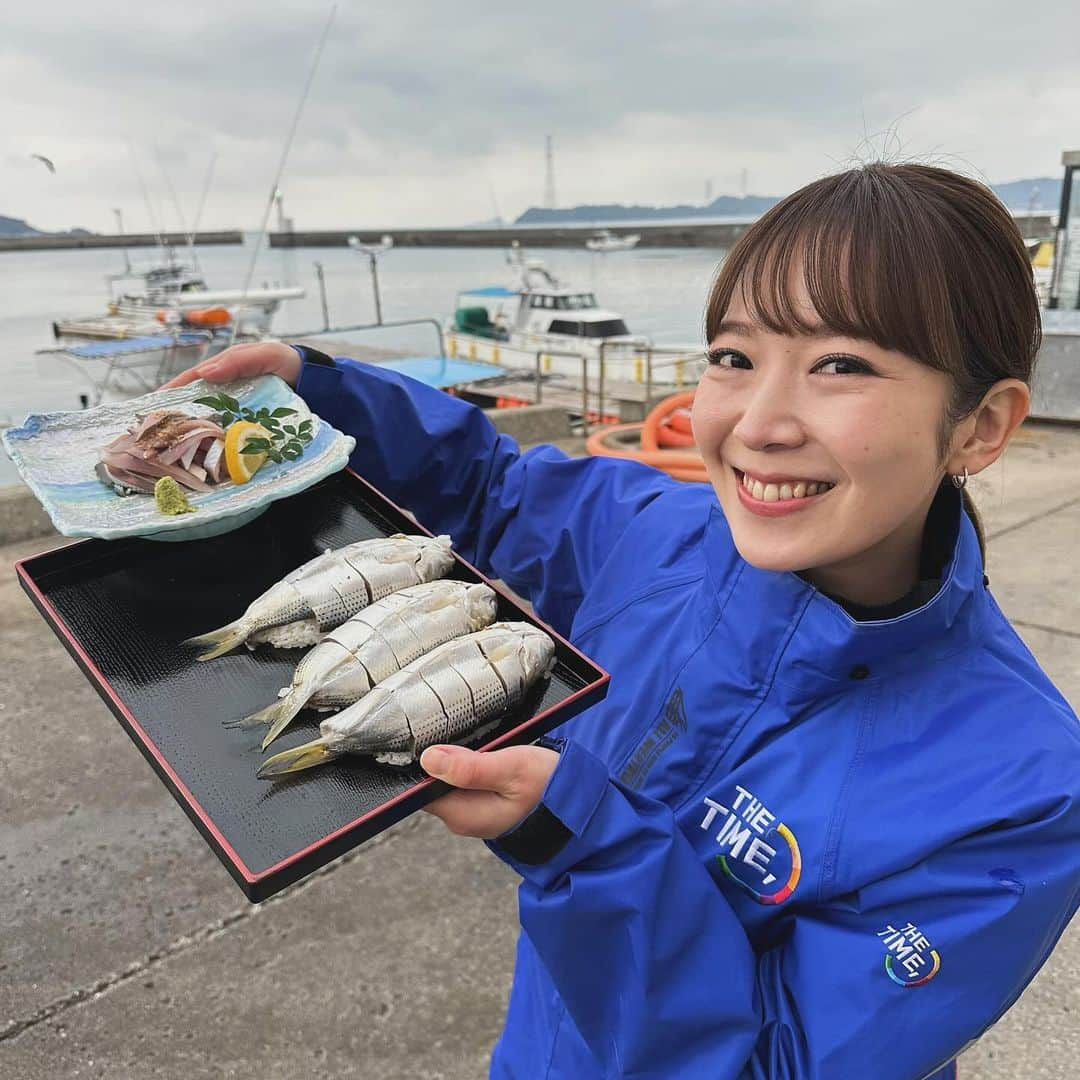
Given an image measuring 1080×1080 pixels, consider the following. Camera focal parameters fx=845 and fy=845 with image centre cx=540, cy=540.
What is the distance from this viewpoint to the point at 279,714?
133 cm

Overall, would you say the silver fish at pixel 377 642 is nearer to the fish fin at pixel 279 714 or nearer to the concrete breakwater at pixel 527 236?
the fish fin at pixel 279 714

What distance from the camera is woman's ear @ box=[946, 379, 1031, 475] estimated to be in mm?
1315

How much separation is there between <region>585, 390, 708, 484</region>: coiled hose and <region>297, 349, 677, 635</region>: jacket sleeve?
3995 millimetres

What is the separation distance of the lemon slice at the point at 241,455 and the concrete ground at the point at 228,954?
1604 mm

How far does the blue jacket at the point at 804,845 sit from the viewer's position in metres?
1.14

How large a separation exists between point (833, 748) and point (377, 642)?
2.40 ft

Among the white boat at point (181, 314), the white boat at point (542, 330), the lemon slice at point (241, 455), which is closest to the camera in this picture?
the lemon slice at point (241, 455)

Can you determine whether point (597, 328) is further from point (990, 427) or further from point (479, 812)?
point (479, 812)

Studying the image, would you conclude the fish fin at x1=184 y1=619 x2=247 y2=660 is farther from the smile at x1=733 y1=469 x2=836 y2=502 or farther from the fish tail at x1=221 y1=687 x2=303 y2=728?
the smile at x1=733 y1=469 x2=836 y2=502

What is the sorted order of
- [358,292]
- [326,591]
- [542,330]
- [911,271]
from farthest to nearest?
[358,292], [542,330], [326,591], [911,271]

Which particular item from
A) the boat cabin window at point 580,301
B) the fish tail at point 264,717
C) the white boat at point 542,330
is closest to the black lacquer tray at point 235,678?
the fish tail at point 264,717

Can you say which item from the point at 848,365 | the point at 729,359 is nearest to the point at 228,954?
the point at 729,359

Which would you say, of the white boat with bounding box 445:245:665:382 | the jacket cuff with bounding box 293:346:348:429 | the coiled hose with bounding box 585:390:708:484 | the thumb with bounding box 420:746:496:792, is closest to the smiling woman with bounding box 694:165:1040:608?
the thumb with bounding box 420:746:496:792

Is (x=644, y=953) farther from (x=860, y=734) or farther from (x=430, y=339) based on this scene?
(x=430, y=339)
